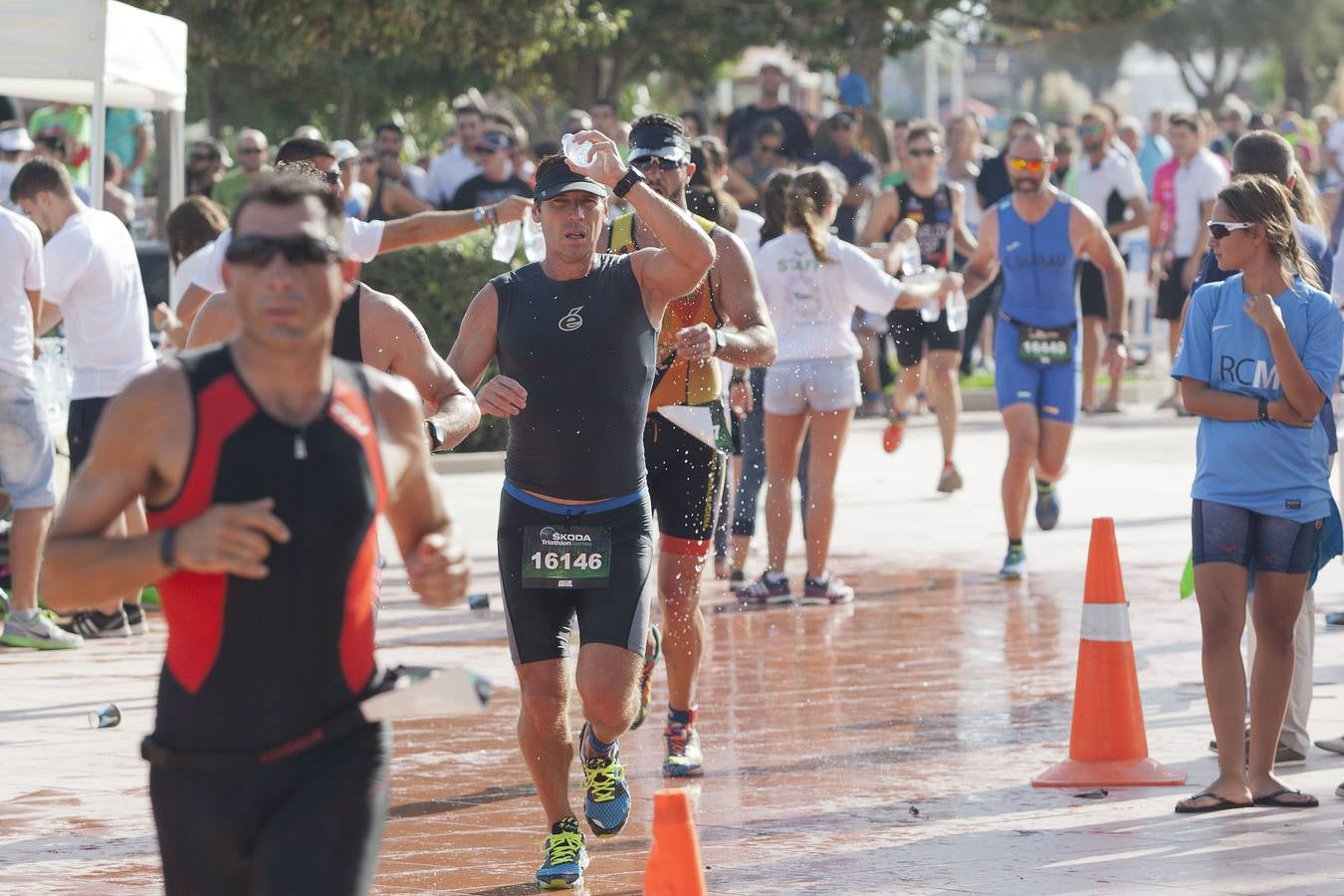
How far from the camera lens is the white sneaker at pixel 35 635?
10133mm

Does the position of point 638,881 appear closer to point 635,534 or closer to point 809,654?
point 635,534

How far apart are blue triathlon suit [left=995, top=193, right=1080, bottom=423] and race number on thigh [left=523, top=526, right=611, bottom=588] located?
5.76 metres

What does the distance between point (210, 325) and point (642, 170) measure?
64.9 inches

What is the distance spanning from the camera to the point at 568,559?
254 inches

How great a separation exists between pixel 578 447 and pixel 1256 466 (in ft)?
6.96

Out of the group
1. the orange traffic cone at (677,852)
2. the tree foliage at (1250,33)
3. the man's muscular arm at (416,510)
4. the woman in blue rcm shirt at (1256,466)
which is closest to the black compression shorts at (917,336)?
the woman in blue rcm shirt at (1256,466)

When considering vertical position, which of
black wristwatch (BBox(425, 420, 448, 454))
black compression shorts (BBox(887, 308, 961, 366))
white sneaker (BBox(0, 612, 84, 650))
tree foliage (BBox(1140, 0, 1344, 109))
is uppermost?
tree foliage (BBox(1140, 0, 1344, 109))

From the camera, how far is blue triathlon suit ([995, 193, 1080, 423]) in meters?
12.0

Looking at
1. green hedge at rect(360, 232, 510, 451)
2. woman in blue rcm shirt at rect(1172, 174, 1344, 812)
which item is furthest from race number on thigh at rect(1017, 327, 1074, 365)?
green hedge at rect(360, 232, 510, 451)

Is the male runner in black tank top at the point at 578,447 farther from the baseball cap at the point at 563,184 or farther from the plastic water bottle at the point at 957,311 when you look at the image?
the plastic water bottle at the point at 957,311

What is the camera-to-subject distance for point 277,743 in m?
3.97

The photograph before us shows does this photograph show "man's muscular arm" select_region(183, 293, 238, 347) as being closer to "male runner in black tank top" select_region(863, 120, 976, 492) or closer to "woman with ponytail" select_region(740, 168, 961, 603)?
"woman with ponytail" select_region(740, 168, 961, 603)

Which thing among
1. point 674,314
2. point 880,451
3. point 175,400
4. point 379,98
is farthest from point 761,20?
point 175,400

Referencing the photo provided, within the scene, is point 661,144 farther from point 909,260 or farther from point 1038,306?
point 909,260
